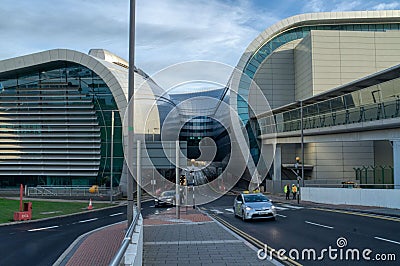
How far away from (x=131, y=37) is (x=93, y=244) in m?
6.96

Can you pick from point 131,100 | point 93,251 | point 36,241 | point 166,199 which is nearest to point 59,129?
point 166,199

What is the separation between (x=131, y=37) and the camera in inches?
526

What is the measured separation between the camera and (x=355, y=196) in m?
30.6

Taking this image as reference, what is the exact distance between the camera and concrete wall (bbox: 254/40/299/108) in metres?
64.0

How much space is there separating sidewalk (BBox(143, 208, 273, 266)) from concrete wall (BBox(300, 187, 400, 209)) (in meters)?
13.2

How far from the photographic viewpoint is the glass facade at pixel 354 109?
27.2 meters

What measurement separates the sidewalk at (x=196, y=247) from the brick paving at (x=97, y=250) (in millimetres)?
1046

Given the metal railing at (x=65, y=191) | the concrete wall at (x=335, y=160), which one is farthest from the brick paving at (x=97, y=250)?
the concrete wall at (x=335, y=160)

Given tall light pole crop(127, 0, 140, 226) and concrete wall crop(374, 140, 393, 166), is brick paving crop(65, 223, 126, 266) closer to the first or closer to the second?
tall light pole crop(127, 0, 140, 226)

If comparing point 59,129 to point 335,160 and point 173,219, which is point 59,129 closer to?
point 173,219

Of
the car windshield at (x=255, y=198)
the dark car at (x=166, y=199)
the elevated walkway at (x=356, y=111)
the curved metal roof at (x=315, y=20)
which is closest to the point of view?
the car windshield at (x=255, y=198)

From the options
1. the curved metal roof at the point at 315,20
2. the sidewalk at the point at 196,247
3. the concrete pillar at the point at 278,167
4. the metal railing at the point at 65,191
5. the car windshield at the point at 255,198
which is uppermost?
the curved metal roof at the point at 315,20

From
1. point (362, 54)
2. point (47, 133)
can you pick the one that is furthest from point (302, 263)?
point (362, 54)

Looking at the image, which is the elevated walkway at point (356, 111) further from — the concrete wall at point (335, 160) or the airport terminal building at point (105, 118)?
the concrete wall at point (335, 160)
